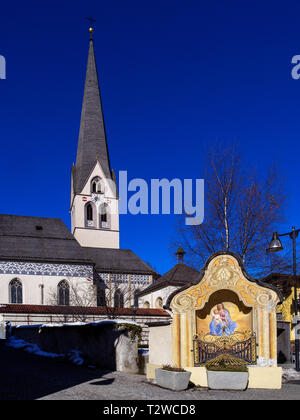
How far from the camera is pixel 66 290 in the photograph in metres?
46.5

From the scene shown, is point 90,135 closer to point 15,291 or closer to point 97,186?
point 97,186

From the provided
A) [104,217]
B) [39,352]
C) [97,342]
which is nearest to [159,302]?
[104,217]

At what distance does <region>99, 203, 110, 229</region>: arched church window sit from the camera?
6231 cm

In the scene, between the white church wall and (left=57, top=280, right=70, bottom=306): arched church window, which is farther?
(left=57, top=280, right=70, bottom=306): arched church window

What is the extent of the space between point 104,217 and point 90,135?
1179 centimetres

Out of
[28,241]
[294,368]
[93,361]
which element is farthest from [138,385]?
[28,241]

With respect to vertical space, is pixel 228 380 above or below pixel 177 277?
below

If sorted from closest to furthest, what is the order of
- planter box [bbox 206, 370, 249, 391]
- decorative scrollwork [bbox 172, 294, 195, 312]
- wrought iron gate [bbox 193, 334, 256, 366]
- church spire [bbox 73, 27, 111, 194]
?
planter box [bbox 206, 370, 249, 391], wrought iron gate [bbox 193, 334, 256, 366], decorative scrollwork [bbox 172, 294, 195, 312], church spire [bbox 73, 27, 111, 194]

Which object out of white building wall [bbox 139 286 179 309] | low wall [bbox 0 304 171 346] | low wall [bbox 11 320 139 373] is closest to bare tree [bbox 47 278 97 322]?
white building wall [bbox 139 286 179 309]

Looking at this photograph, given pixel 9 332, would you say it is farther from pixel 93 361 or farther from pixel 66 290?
pixel 66 290

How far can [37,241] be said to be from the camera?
1930 inches

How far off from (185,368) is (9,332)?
675 inches

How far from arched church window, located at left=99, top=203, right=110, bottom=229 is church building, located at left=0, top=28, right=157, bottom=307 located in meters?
0.13

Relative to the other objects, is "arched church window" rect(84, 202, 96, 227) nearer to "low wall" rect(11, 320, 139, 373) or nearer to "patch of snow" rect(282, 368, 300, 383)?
"low wall" rect(11, 320, 139, 373)
